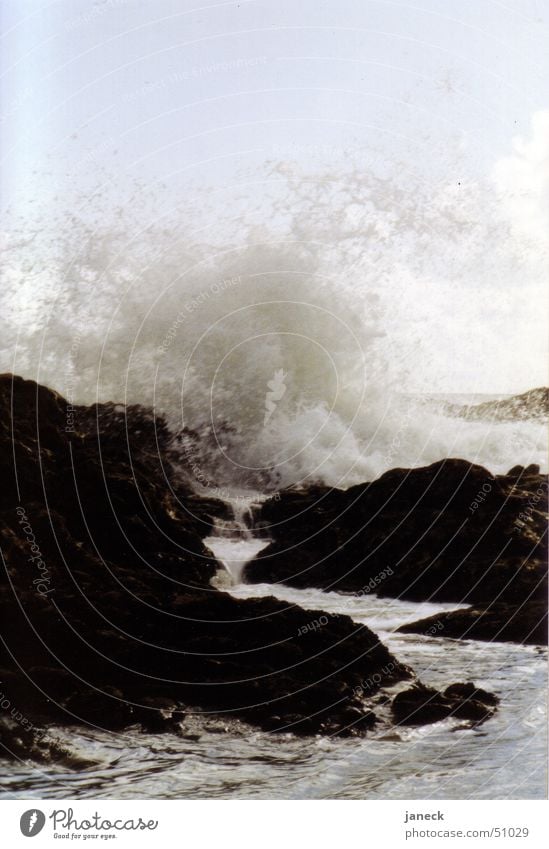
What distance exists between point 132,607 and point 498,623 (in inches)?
45.1

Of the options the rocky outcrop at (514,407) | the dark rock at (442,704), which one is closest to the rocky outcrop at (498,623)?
the dark rock at (442,704)

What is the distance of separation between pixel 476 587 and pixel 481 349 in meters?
0.76

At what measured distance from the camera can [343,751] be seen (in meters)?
2.44

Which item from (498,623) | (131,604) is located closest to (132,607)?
(131,604)

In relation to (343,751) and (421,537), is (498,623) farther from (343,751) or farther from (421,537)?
(343,751)

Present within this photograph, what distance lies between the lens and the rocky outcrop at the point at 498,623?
2.58m

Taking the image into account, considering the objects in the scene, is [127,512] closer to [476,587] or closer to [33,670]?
[33,670]

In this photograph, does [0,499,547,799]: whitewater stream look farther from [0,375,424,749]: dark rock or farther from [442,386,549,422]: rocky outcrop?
[442,386,549,422]: rocky outcrop

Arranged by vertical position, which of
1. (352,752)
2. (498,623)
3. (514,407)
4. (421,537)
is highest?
(514,407)
